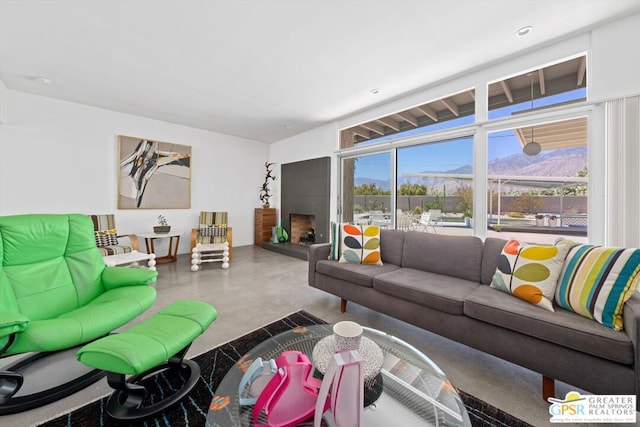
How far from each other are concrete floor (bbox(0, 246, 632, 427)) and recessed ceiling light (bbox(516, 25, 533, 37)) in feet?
9.49

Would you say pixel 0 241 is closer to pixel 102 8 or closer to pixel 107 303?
pixel 107 303

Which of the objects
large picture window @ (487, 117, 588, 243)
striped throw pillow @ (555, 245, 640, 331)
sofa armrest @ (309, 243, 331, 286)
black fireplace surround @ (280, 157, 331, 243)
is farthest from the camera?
black fireplace surround @ (280, 157, 331, 243)

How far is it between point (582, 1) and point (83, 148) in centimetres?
639

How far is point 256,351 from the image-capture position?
139 cm

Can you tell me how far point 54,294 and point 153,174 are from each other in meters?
3.50

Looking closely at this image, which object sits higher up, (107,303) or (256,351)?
(107,303)

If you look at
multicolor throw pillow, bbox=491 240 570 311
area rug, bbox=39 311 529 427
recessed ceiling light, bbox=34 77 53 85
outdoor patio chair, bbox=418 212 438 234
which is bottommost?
area rug, bbox=39 311 529 427

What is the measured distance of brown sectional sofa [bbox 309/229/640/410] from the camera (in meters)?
1.31

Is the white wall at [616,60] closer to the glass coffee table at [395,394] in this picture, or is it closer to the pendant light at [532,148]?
the pendant light at [532,148]

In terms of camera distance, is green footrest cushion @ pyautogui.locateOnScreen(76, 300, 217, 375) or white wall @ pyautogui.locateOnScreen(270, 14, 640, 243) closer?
green footrest cushion @ pyautogui.locateOnScreen(76, 300, 217, 375)

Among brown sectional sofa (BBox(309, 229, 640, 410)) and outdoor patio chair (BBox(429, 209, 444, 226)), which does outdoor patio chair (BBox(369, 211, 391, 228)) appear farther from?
brown sectional sofa (BBox(309, 229, 640, 410))

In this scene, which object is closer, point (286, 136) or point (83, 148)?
point (83, 148)

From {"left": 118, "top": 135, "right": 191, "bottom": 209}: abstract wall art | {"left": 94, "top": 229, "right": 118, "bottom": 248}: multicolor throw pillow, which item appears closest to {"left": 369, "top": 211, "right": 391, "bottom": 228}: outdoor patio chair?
{"left": 118, "top": 135, "right": 191, "bottom": 209}: abstract wall art

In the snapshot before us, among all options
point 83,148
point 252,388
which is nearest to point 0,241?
point 252,388
